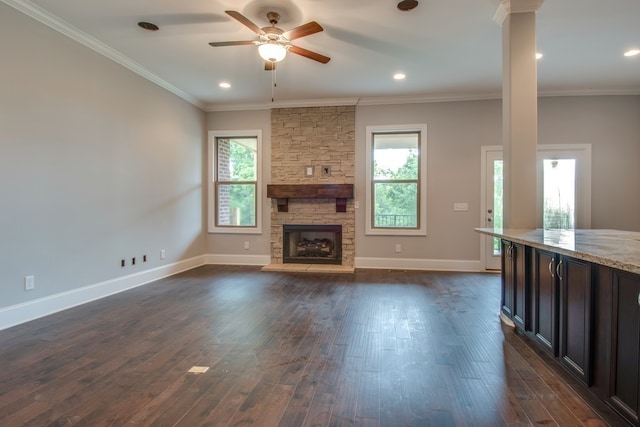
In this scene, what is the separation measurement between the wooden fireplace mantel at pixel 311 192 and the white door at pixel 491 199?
226cm

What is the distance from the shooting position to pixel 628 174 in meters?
5.08

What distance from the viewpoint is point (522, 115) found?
9.86 feet

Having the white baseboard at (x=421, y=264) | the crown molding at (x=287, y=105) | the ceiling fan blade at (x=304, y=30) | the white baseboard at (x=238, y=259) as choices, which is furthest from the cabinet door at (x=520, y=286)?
the white baseboard at (x=238, y=259)

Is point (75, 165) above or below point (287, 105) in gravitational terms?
below

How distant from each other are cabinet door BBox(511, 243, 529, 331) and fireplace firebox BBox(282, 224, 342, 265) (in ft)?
10.8

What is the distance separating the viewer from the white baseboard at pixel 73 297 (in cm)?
294

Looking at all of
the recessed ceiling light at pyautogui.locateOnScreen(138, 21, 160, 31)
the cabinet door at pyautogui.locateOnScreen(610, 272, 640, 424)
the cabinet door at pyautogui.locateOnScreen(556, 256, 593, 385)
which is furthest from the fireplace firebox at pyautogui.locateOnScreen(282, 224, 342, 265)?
the cabinet door at pyautogui.locateOnScreen(610, 272, 640, 424)

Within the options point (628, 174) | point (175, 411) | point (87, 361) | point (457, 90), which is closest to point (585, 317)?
point (175, 411)

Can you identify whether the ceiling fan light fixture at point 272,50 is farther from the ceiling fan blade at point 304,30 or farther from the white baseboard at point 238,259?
the white baseboard at point 238,259

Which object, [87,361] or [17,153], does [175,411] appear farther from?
[17,153]

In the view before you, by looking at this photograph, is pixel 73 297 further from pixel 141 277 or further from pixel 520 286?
pixel 520 286

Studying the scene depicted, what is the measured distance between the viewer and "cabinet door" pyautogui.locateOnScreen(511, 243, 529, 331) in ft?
8.39

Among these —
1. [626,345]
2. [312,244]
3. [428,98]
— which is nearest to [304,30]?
[626,345]

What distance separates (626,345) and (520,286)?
118 centimetres
